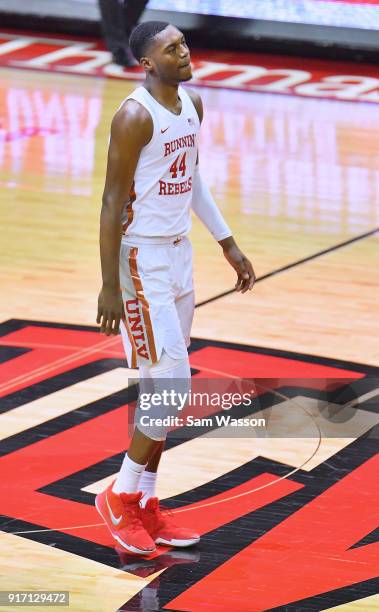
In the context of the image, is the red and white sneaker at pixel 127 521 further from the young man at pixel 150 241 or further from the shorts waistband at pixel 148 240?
the shorts waistband at pixel 148 240

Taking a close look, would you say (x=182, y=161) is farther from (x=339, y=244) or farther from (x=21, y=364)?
(x=339, y=244)

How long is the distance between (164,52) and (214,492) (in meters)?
1.47

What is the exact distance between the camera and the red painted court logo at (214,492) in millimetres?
3988

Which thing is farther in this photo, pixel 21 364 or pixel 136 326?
pixel 21 364

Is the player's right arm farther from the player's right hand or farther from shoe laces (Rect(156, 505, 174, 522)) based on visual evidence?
shoe laces (Rect(156, 505, 174, 522))

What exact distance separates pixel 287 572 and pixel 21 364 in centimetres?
207

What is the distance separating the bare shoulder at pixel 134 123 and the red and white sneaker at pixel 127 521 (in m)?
1.05

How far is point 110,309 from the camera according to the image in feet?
13.1

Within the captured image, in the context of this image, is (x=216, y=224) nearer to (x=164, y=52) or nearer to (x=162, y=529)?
(x=164, y=52)

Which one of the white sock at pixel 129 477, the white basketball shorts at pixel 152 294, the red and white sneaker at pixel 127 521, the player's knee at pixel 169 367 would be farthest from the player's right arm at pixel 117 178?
the red and white sneaker at pixel 127 521

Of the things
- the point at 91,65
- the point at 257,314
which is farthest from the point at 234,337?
the point at 91,65

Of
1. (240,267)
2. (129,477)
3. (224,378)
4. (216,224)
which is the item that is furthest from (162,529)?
(224,378)

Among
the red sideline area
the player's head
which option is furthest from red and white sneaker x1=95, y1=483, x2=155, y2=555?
the red sideline area

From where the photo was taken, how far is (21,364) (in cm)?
580
